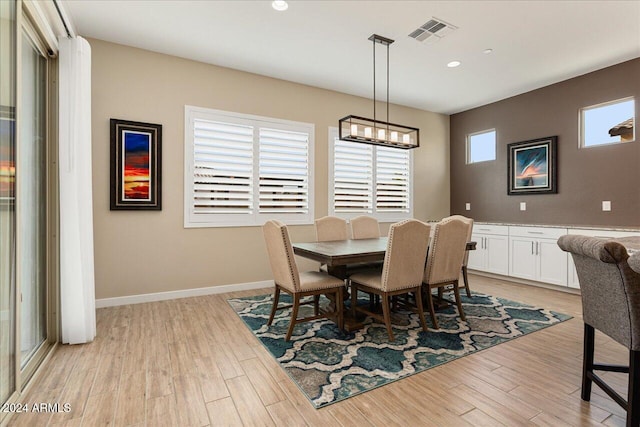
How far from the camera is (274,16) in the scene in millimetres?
3195

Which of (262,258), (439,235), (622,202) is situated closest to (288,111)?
(262,258)

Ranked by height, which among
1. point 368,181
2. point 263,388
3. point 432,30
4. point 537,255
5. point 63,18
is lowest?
point 263,388

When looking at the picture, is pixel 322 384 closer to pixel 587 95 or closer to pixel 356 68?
pixel 356 68

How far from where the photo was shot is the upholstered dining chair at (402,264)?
2.70 metres

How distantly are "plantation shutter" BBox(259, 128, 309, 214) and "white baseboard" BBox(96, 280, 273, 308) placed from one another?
3.44 feet

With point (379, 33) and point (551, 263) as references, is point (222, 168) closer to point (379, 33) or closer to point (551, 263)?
point (379, 33)

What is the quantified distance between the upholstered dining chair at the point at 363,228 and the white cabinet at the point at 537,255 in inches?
88.9

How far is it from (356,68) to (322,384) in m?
3.82

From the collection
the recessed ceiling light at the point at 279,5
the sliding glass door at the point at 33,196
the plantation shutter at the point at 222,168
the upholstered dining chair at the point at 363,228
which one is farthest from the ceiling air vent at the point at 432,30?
the sliding glass door at the point at 33,196

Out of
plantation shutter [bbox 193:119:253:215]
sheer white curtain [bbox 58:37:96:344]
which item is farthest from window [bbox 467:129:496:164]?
sheer white curtain [bbox 58:37:96:344]

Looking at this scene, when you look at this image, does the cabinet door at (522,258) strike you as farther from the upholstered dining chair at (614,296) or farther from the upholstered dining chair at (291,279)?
the upholstered dining chair at (291,279)

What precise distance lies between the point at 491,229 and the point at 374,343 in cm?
360

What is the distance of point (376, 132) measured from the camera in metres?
3.50

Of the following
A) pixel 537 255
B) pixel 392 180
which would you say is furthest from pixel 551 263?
pixel 392 180
